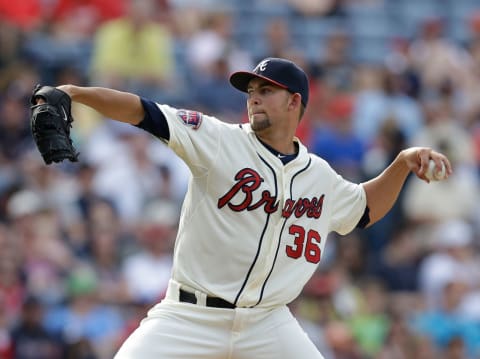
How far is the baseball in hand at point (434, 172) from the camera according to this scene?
6078 mm

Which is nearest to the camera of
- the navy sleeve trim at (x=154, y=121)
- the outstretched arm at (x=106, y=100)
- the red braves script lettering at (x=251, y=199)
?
the outstretched arm at (x=106, y=100)

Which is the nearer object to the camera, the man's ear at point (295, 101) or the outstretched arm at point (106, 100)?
the outstretched arm at point (106, 100)

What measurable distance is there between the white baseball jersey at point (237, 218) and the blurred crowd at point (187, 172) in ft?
11.6

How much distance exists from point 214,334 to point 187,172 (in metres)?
5.67

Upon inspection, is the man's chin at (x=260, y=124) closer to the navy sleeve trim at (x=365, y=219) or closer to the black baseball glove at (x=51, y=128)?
the navy sleeve trim at (x=365, y=219)

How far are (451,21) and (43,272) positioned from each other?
300 inches

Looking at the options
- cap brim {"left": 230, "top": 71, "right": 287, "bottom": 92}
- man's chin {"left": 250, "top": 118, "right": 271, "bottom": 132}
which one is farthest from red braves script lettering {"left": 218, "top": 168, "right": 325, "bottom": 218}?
cap brim {"left": 230, "top": 71, "right": 287, "bottom": 92}

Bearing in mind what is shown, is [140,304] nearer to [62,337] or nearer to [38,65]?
[62,337]

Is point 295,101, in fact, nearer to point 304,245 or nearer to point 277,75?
point 277,75

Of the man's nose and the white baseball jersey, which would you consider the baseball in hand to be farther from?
the man's nose

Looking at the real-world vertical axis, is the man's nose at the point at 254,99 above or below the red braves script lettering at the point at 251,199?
above

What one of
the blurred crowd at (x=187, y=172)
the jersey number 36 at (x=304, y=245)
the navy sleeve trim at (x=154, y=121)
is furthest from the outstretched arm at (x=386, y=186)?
the blurred crowd at (x=187, y=172)

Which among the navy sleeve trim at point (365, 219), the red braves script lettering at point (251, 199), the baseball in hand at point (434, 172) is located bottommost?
the navy sleeve trim at point (365, 219)

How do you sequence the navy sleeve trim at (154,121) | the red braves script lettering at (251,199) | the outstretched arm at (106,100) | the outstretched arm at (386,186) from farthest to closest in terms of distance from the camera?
the outstretched arm at (386,186), the red braves script lettering at (251,199), the navy sleeve trim at (154,121), the outstretched arm at (106,100)
